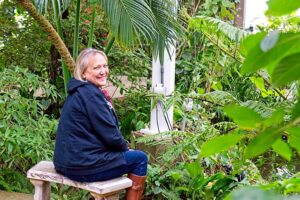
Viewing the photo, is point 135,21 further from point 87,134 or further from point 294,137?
point 294,137

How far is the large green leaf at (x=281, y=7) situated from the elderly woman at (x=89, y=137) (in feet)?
8.90

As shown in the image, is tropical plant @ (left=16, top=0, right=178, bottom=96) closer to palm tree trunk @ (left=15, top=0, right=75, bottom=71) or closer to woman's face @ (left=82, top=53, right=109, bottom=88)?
palm tree trunk @ (left=15, top=0, right=75, bottom=71)

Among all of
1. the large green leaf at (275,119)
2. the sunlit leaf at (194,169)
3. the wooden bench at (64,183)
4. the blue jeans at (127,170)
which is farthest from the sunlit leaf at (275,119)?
the sunlit leaf at (194,169)

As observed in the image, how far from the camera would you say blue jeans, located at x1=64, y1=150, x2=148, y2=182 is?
3072 millimetres

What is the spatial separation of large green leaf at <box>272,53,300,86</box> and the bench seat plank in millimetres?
2648

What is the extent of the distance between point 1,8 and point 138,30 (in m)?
2.32

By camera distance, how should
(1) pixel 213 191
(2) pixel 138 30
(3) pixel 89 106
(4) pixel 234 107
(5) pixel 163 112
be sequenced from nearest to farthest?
(4) pixel 234 107 < (3) pixel 89 106 < (1) pixel 213 191 < (2) pixel 138 30 < (5) pixel 163 112

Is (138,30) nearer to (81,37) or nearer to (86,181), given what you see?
(86,181)

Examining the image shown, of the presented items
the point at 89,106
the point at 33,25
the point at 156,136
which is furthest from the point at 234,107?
the point at 33,25

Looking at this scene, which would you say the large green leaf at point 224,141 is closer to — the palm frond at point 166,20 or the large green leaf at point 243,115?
the large green leaf at point 243,115

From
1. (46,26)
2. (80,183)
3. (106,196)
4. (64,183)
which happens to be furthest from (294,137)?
(46,26)

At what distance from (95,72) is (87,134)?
42cm

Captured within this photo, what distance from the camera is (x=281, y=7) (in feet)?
1.16

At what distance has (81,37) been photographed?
18.4 feet
